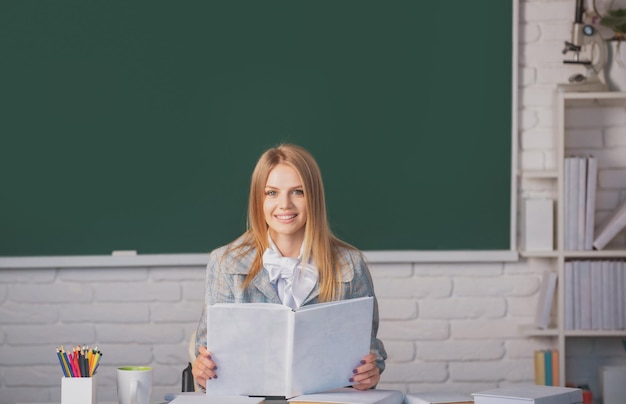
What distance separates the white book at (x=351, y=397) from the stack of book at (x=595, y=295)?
1.43 m

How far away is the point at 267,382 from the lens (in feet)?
6.36

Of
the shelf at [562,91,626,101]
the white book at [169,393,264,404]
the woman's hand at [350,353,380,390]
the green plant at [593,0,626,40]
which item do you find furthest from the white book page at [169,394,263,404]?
the green plant at [593,0,626,40]

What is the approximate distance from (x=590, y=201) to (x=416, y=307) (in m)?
0.74

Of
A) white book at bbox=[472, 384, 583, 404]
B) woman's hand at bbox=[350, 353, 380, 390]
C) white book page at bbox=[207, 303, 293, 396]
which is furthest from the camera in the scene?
woman's hand at bbox=[350, 353, 380, 390]

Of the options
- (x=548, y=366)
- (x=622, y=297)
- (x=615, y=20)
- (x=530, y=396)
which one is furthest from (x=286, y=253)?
(x=615, y=20)

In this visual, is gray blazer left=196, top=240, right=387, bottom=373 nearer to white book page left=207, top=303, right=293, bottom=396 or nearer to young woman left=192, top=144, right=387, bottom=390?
young woman left=192, top=144, right=387, bottom=390

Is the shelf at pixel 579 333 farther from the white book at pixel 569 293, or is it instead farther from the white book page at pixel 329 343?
the white book page at pixel 329 343

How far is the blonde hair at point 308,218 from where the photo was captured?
2283 mm

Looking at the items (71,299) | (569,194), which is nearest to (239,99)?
(71,299)

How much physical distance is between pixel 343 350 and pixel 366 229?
1409mm

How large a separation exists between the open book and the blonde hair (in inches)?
13.2

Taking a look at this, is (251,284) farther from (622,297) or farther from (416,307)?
(622,297)

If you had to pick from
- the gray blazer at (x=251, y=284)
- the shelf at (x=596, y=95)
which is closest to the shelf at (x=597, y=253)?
the shelf at (x=596, y=95)

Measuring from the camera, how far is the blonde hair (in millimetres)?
Answer: 2283
